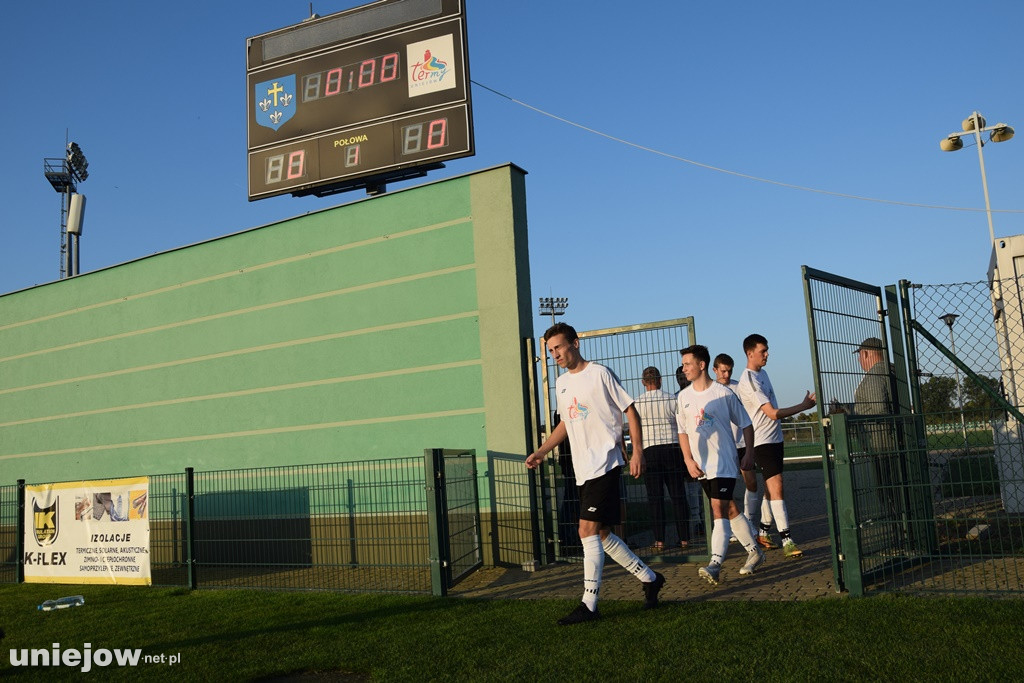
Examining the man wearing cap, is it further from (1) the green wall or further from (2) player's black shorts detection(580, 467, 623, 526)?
(1) the green wall

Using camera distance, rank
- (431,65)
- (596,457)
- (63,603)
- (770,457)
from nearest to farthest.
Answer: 1. (596,457)
2. (770,457)
3. (63,603)
4. (431,65)

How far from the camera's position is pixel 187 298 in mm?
12016

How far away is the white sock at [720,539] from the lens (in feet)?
21.2

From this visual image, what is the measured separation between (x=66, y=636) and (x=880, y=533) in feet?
21.7

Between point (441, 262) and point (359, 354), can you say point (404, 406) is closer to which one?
point (359, 354)

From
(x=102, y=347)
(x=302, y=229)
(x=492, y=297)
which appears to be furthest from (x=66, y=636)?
→ (x=102, y=347)

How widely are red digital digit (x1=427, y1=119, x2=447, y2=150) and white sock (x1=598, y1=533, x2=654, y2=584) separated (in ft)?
21.3

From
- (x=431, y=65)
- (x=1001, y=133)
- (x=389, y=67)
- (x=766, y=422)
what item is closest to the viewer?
(x=766, y=422)

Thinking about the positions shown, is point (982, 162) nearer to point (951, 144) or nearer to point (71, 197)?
point (951, 144)

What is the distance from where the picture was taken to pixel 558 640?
5.18m

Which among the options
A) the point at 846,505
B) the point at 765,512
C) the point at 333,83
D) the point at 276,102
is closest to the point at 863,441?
the point at 846,505

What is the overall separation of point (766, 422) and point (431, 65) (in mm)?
6556

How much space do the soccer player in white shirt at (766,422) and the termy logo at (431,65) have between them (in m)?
5.55

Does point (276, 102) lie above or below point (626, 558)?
above
